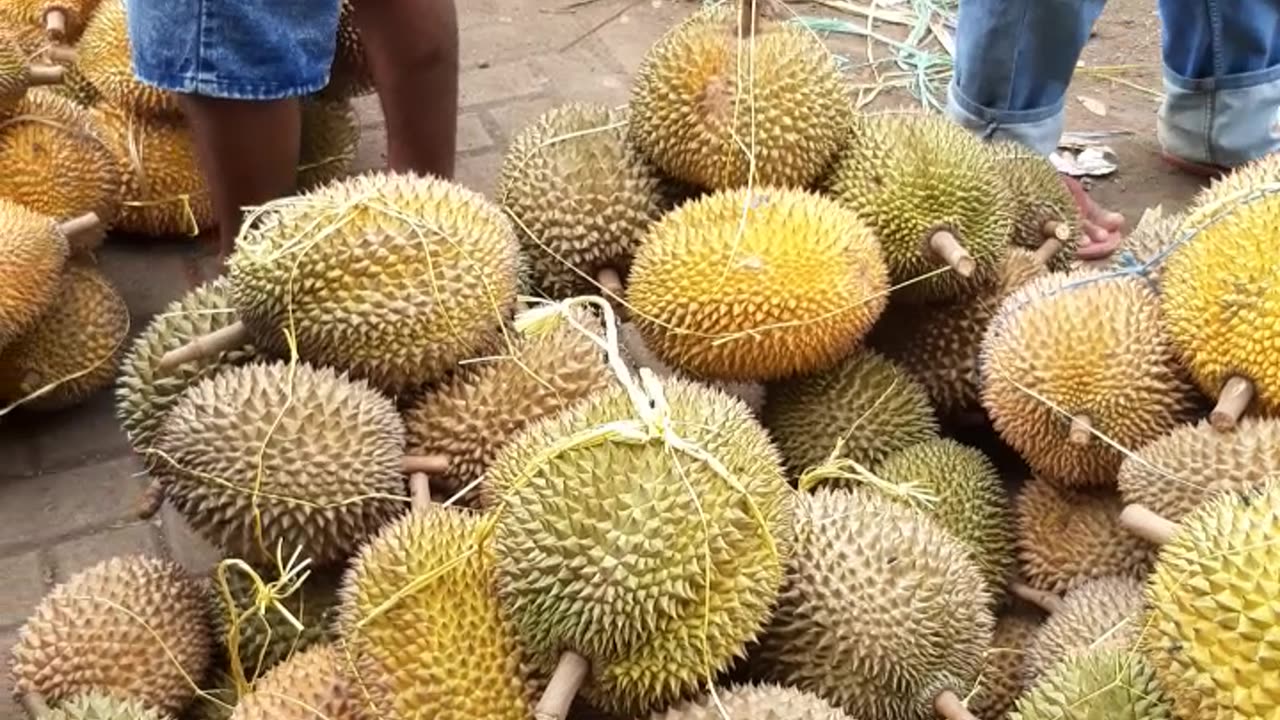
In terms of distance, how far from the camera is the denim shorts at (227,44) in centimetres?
218

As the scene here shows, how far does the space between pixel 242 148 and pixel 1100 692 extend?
1.79 metres

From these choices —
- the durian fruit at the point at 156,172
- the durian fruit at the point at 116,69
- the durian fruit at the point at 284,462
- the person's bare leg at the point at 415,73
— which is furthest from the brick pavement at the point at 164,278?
the person's bare leg at the point at 415,73

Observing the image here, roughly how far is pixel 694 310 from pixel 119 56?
6.31 ft

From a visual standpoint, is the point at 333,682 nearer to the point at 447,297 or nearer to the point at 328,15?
the point at 447,297

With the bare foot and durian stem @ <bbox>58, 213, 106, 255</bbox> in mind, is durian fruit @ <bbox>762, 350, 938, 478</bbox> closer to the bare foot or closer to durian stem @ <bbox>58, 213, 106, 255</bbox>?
the bare foot

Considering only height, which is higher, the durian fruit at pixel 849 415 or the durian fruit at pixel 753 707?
the durian fruit at pixel 753 707

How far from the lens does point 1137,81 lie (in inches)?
161

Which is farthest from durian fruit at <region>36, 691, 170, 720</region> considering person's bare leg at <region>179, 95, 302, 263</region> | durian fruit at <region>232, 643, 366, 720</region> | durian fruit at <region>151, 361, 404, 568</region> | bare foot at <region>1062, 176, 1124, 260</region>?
bare foot at <region>1062, 176, 1124, 260</region>

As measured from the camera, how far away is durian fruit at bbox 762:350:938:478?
1857 mm

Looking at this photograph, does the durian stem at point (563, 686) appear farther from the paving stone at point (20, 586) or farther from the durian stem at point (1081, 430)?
the paving stone at point (20, 586)

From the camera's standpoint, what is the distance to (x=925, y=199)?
6.18 feet

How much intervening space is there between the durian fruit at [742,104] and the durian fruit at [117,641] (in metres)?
0.99

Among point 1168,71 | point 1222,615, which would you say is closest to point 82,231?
point 1222,615

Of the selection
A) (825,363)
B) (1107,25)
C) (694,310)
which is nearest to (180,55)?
(694,310)
